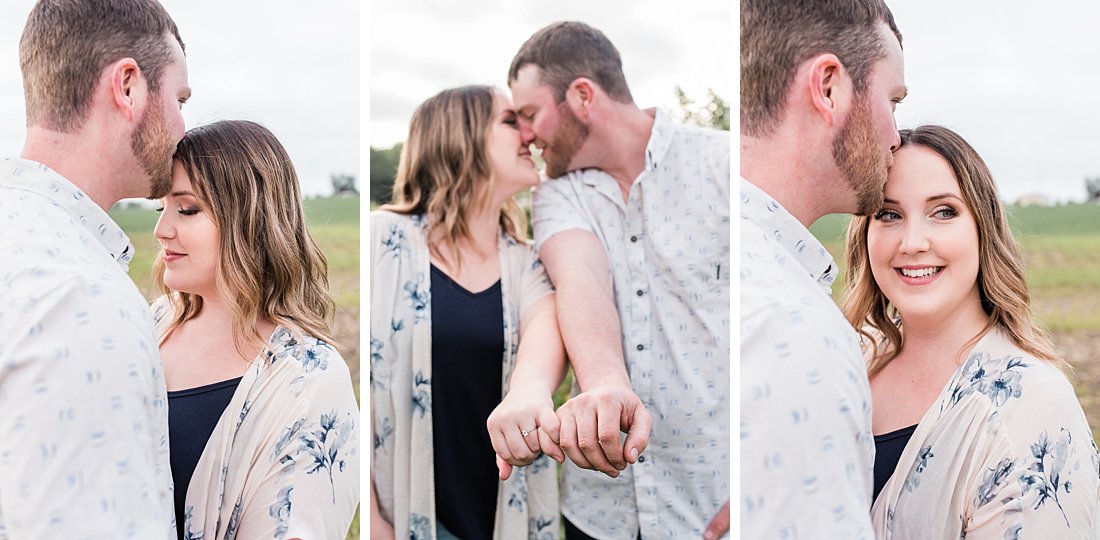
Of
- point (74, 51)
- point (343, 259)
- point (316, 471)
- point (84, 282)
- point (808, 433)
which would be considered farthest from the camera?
point (343, 259)

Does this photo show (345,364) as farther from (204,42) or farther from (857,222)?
(857,222)

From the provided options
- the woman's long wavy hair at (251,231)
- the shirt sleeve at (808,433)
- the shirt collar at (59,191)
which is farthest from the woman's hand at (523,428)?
the shirt collar at (59,191)

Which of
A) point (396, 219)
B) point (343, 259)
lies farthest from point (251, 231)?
point (396, 219)

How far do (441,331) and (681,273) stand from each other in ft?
2.08

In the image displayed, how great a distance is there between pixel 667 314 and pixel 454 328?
549mm

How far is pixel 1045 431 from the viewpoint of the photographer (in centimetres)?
191

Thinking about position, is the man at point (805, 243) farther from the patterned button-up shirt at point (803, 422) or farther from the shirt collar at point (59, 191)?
the shirt collar at point (59, 191)

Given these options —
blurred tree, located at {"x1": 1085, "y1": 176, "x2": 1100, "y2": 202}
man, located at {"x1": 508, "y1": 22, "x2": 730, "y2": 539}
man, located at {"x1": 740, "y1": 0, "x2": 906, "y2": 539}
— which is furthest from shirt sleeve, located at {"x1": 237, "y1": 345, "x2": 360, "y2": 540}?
blurred tree, located at {"x1": 1085, "y1": 176, "x2": 1100, "y2": 202}

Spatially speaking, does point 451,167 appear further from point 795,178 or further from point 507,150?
point 795,178

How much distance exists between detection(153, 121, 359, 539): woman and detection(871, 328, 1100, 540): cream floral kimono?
1.28m

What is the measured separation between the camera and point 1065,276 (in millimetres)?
2152

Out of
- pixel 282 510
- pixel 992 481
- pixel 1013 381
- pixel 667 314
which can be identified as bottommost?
pixel 282 510

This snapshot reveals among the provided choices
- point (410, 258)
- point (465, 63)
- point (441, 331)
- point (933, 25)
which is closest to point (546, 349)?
point (441, 331)

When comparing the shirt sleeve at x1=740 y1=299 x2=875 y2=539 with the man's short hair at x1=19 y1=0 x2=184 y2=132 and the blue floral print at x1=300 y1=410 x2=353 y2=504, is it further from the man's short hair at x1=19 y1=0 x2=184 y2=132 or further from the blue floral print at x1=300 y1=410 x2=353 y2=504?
the man's short hair at x1=19 y1=0 x2=184 y2=132
